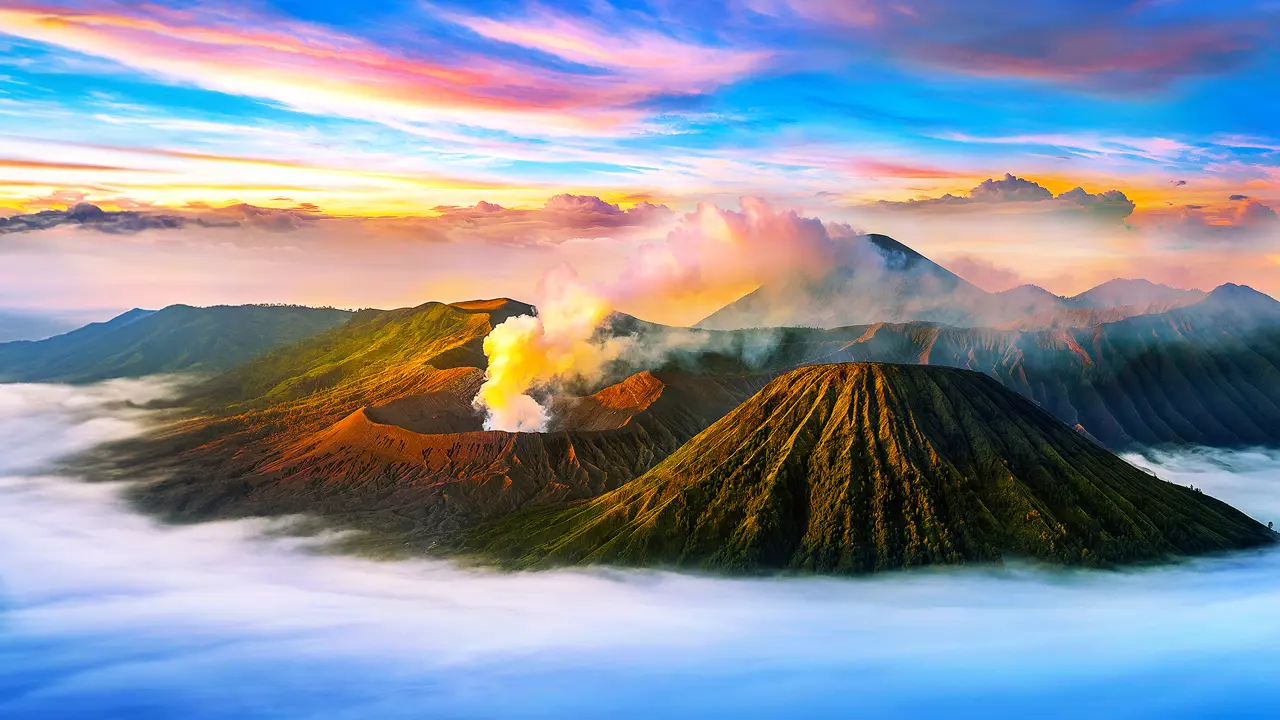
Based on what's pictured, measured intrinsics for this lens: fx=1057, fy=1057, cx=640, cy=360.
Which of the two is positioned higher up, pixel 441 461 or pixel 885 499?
pixel 885 499

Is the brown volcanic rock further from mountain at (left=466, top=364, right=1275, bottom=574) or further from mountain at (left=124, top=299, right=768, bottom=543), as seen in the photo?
mountain at (left=466, top=364, right=1275, bottom=574)

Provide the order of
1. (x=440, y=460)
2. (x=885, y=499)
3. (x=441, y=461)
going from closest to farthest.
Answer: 1. (x=885, y=499)
2. (x=441, y=461)
3. (x=440, y=460)

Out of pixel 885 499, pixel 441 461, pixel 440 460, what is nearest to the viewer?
pixel 885 499

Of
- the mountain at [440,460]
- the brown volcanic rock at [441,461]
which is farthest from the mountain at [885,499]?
the mountain at [440,460]

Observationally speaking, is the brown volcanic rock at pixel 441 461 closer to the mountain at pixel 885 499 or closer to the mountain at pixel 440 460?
the mountain at pixel 440 460

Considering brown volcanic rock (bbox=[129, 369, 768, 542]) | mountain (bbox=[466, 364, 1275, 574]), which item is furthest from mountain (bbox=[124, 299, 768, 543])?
mountain (bbox=[466, 364, 1275, 574])

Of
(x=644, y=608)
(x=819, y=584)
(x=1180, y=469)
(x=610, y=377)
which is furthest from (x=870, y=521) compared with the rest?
(x=1180, y=469)

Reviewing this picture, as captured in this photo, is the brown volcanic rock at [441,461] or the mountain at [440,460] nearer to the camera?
the brown volcanic rock at [441,461]

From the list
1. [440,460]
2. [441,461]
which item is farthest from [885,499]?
[440,460]

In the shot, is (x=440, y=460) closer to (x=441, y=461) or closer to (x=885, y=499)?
(x=441, y=461)
